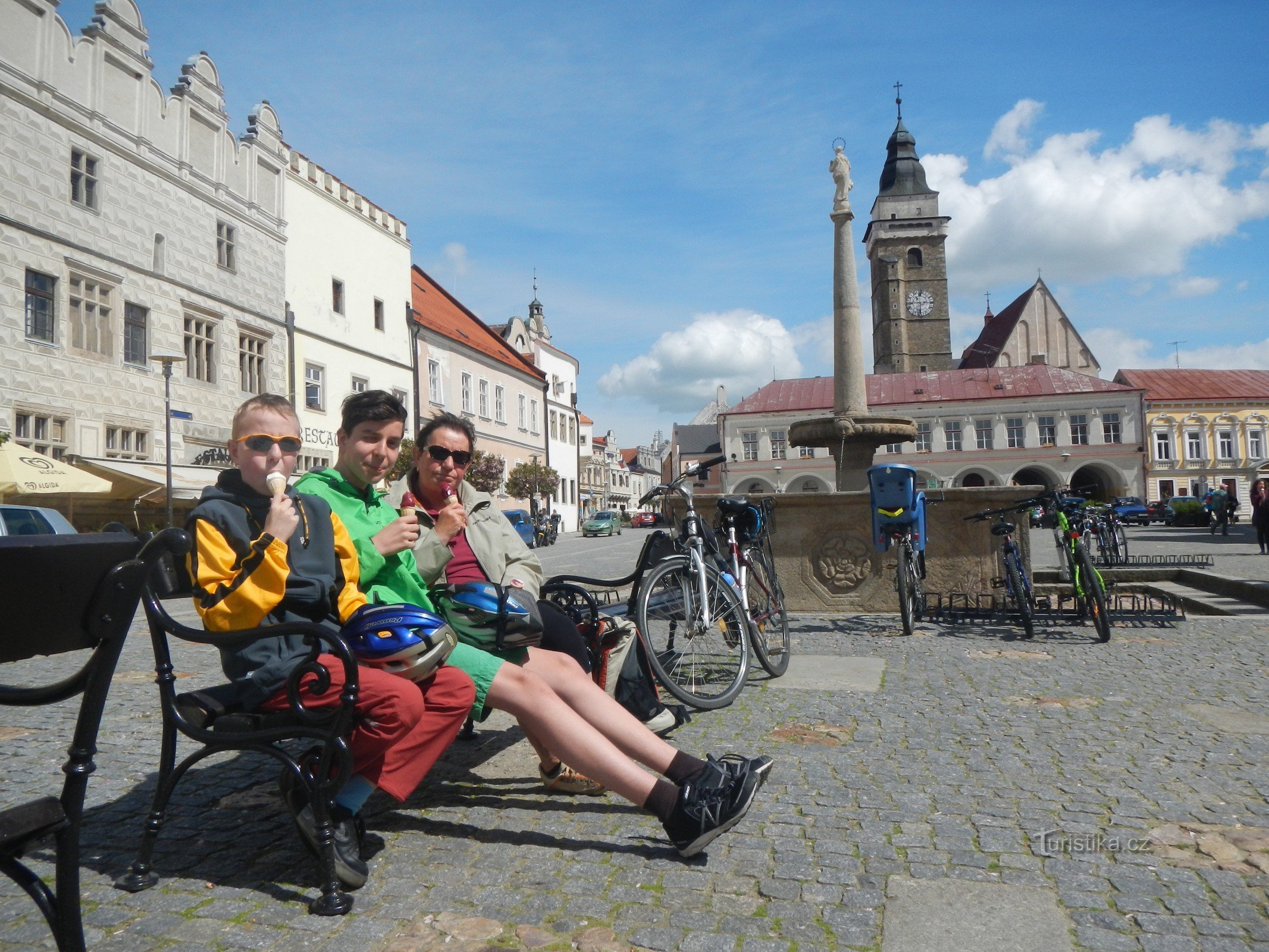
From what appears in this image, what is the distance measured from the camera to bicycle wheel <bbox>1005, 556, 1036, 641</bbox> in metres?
7.40

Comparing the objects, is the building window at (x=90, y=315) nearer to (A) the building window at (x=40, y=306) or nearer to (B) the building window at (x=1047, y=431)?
(A) the building window at (x=40, y=306)

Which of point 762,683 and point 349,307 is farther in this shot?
point 349,307

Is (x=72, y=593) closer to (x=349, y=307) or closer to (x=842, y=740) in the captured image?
(x=842, y=740)

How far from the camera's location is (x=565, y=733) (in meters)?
3.00

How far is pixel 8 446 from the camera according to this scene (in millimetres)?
16359

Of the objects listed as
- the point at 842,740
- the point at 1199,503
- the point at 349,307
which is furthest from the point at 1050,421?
the point at 842,740

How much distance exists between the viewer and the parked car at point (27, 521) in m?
11.9

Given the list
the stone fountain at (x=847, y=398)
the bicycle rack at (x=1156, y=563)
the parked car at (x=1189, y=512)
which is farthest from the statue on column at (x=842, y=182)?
the parked car at (x=1189, y=512)

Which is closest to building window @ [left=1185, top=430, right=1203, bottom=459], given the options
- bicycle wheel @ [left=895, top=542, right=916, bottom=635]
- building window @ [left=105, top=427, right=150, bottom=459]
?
building window @ [left=105, top=427, right=150, bottom=459]

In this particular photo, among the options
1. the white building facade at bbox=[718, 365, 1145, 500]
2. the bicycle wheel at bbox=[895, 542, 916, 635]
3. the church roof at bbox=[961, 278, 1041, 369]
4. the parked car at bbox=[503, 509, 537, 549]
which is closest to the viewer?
the bicycle wheel at bbox=[895, 542, 916, 635]

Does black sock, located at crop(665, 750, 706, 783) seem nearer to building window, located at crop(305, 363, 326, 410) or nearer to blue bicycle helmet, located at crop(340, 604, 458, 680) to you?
blue bicycle helmet, located at crop(340, 604, 458, 680)

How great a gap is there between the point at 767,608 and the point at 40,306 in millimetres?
19959

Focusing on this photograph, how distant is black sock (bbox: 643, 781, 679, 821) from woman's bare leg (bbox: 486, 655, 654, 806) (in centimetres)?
1

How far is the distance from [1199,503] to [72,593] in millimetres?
42952
